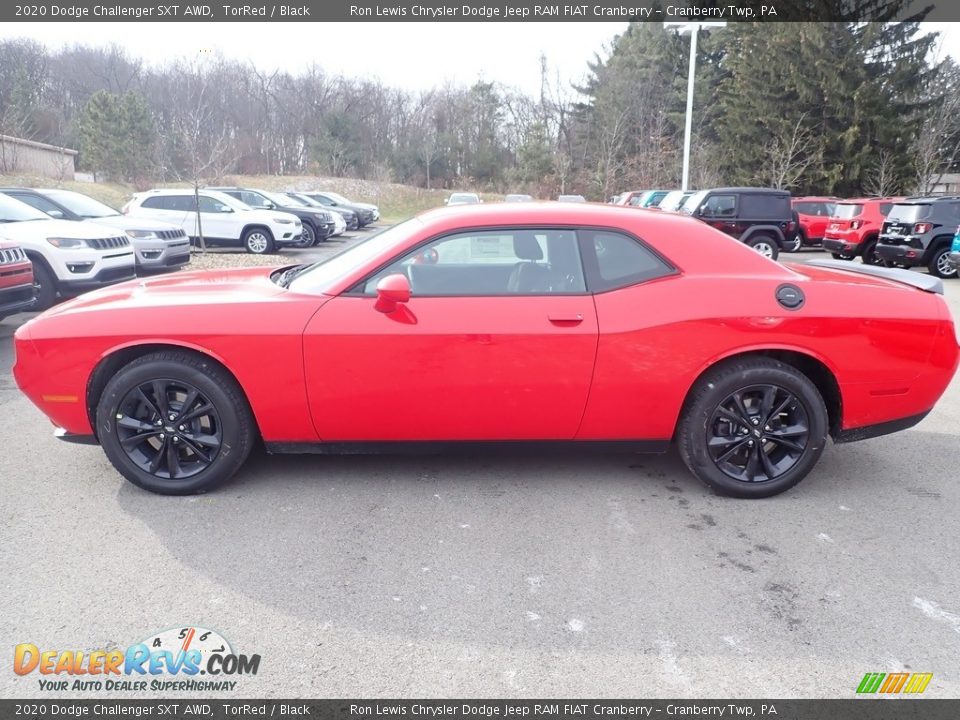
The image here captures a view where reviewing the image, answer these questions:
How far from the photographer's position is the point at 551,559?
3195 mm

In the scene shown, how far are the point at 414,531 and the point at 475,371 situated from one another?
856 mm

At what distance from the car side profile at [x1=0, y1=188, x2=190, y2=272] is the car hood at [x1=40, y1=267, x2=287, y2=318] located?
791cm

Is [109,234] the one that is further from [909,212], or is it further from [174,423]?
[909,212]

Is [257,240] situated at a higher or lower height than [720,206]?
lower

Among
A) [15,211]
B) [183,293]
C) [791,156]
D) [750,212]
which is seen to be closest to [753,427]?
[183,293]

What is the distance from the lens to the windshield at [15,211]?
9914mm

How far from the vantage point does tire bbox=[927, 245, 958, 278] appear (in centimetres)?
1394

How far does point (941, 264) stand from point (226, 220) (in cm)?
1599

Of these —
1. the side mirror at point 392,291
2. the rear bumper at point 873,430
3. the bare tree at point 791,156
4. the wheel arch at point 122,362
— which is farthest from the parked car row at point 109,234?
the bare tree at point 791,156

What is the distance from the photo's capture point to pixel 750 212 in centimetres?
1535

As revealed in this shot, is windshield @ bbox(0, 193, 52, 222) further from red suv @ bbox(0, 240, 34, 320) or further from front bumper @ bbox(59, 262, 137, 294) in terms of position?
red suv @ bbox(0, 240, 34, 320)

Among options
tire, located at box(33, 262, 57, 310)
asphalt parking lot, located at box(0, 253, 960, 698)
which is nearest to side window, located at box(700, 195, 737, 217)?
asphalt parking lot, located at box(0, 253, 960, 698)

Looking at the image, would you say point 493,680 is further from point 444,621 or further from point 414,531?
point 414,531

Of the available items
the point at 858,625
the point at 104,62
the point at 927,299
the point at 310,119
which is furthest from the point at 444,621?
the point at 104,62
